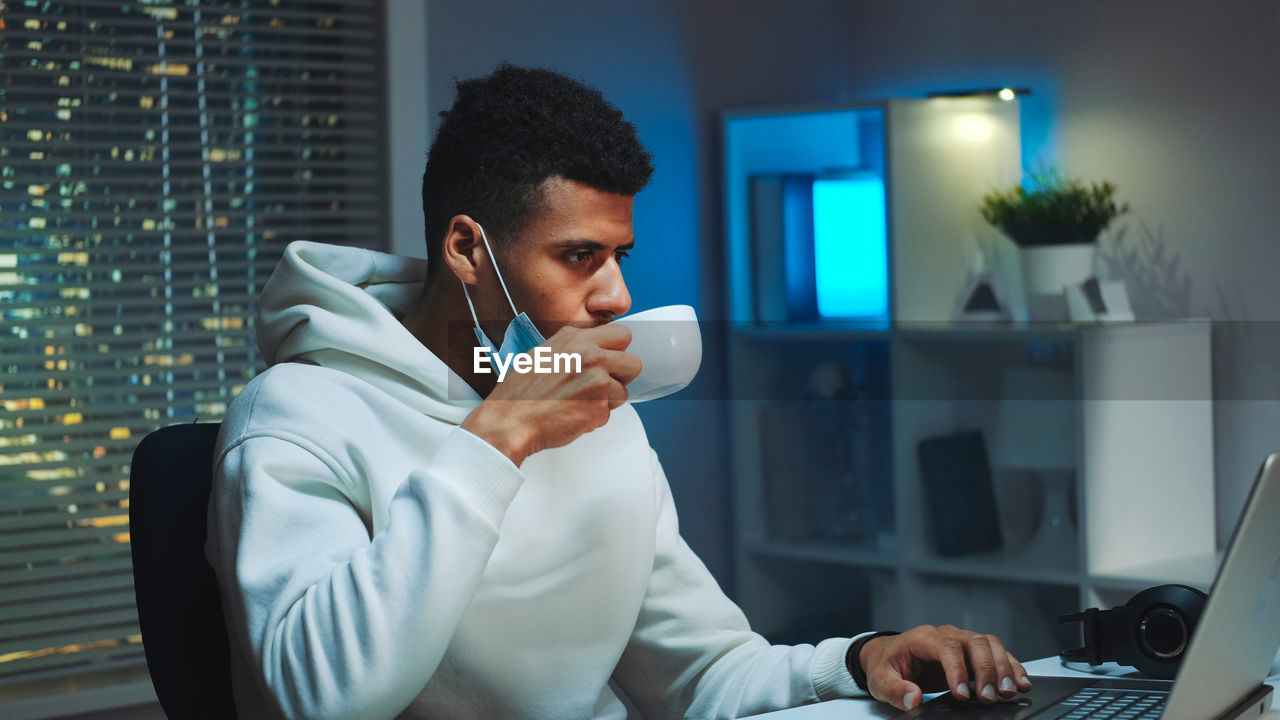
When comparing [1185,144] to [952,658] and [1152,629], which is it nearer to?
[1152,629]

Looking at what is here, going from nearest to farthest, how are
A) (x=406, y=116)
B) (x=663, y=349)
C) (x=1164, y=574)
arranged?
(x=663, y=349)
(x=1164, y=574)
(x=406, y=116)

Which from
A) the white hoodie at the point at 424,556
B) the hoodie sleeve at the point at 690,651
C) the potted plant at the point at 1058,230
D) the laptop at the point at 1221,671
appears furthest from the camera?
the potted plant at the point at 1058,230

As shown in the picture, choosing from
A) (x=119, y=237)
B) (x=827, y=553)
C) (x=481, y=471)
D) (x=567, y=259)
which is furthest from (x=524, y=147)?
(x=827, y=553)

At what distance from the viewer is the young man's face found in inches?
47.1

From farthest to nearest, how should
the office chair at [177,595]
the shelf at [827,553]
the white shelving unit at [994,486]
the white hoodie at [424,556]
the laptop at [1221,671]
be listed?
the shelf at [827,553], the white shelving unit at [994,486], the office chair at [177,595], the white hoodie at [424,556], the laptop at [1221,671]

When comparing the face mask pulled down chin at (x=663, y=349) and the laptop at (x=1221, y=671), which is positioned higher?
the face mask pulled down chin at (x=663, y=349)

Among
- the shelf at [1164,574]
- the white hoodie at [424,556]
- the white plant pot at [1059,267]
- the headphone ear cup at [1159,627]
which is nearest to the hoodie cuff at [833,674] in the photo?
the white hoodie at [424,556]

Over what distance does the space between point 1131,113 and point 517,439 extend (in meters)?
2.24

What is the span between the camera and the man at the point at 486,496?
37.1 inches

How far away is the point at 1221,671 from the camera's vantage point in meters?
0.88

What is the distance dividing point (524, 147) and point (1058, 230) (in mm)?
1785

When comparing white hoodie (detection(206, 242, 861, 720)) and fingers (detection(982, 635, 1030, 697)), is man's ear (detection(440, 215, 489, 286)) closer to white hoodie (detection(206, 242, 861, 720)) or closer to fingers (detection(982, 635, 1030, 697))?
white hoodie (detection(206, 242, 861, 720))

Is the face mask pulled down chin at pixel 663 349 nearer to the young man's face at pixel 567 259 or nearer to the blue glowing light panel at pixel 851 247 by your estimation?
the young man's face at pixel 567 259

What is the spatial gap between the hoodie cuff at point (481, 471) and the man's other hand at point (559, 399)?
0.06 feet
